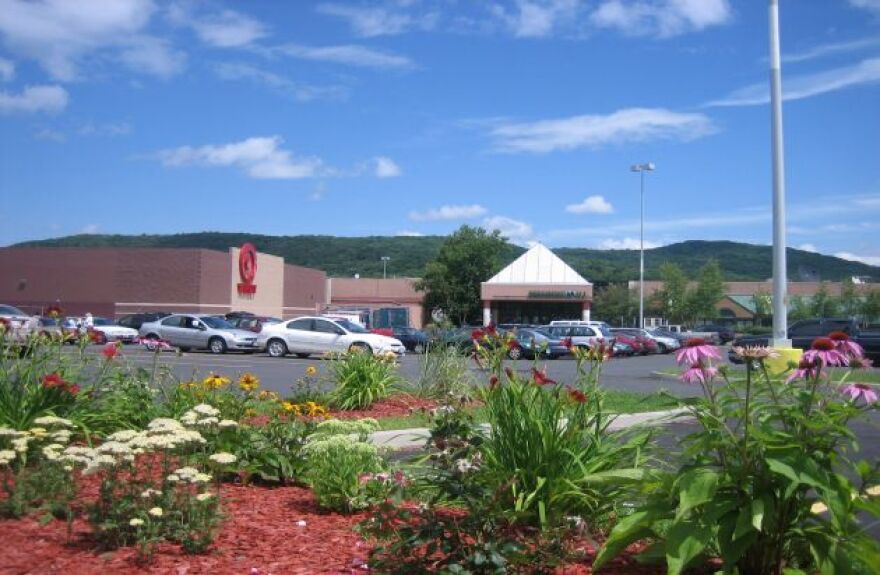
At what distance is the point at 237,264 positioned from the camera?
2314 inches

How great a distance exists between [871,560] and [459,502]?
7.16 ft

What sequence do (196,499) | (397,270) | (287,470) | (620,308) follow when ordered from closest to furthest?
(196,499)
(287,470)
(620,308)
(397,270)

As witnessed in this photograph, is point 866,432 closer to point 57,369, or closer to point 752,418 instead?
point 752,418

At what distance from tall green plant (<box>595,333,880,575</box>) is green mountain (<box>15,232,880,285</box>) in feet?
330

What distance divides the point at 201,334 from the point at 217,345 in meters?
0.89

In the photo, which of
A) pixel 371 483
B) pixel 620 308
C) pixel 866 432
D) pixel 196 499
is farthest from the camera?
pixel 620 308

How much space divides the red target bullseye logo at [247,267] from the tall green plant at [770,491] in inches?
2158

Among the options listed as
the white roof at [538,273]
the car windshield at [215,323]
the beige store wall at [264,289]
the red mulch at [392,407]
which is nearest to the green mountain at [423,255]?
the white roof at [538,273]

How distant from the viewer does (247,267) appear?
192ft

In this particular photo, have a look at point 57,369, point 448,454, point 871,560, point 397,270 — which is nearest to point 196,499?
point 448,454

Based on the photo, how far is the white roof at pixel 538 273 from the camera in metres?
66.1

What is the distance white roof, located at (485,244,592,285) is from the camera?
66.1 m

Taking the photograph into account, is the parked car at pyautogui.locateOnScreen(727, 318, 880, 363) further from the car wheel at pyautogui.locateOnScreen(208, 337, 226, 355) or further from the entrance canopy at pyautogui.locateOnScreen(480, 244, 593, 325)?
the entrance canopy at pyautogui.locateOnScreen(480, 244, 593, 325)

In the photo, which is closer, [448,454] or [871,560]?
[871,560]
